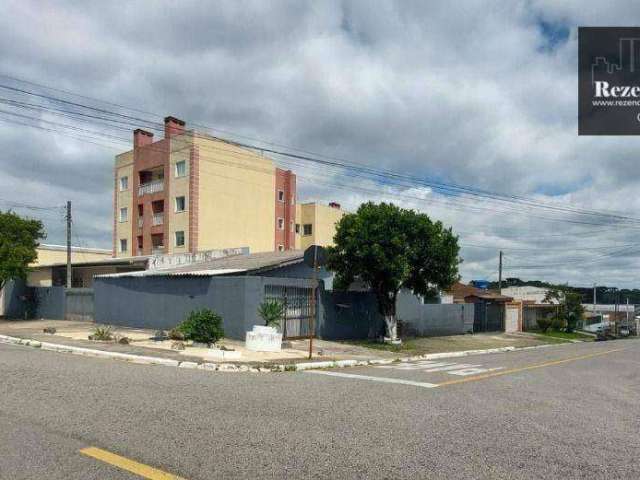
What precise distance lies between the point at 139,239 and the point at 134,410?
41463mm

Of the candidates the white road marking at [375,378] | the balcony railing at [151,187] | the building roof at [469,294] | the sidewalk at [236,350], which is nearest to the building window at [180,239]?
the balcony railing at [151,187]

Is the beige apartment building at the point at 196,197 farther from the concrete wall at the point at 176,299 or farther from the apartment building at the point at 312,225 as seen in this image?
the concrete wall at the point at 176,299

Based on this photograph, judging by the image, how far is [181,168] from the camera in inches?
1672

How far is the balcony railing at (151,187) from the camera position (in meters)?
44.1

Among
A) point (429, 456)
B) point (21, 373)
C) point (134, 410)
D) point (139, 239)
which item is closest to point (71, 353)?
point (21, 373)

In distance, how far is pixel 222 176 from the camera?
1706 inches

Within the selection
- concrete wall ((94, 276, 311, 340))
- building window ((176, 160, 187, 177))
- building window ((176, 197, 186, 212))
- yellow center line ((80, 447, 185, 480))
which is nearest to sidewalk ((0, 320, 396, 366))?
concrete wall ((94, 276, 311, 340))

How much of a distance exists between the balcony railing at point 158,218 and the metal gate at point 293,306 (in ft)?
87.4

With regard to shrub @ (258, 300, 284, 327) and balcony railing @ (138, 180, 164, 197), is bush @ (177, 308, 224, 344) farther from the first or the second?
balcony railing @ (138, 180, 164, 197)

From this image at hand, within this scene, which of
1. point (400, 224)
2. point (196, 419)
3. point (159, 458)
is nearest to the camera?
point (159, 458)

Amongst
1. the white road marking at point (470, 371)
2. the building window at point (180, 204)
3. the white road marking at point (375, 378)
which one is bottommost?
the white road marking at point (470, 371)

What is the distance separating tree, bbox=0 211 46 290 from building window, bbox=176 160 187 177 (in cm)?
1381

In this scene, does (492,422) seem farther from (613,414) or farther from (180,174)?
(180,174)

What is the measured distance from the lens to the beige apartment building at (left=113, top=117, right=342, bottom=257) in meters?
41.8
